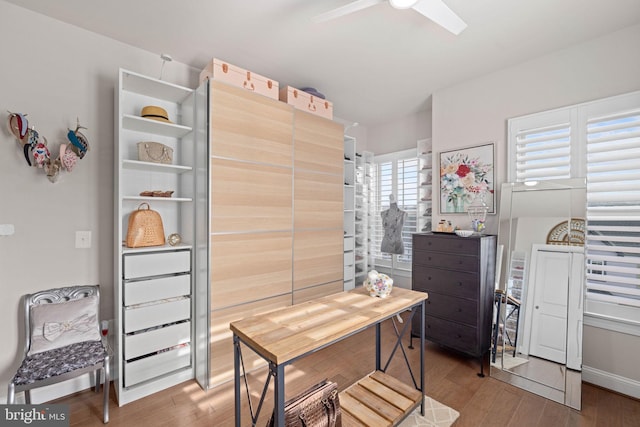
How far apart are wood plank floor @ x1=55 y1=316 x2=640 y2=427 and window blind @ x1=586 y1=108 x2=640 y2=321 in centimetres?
78

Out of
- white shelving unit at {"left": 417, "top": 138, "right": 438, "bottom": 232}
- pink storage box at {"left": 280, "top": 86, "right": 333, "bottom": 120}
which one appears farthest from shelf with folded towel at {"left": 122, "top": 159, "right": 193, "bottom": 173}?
white shelving unit at {"left": 417, "top": 138, "right": 438, "bottom": 232}

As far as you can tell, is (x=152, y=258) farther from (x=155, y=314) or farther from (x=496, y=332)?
(x=496, y=332)

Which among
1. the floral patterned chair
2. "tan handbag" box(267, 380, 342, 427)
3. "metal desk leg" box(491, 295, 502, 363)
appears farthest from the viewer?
"metal desk leg" box(491, 295, 502, 363)

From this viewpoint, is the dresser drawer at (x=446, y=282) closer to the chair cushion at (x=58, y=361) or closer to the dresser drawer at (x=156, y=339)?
the dresser drawer at (x=156, y=339)

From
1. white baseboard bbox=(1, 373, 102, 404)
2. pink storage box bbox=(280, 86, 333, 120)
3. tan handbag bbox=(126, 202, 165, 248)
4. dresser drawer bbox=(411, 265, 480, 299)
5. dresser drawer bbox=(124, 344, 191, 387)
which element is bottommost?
white baseboard bbox=(1, 373, 102, 404)

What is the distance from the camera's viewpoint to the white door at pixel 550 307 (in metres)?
2.27

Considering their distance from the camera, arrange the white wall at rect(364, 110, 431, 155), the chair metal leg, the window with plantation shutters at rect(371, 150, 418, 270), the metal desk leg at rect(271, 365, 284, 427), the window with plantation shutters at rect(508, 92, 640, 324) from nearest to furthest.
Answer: the metal desk leg at rect(271, 365, 284, 427) → the chair metal leg → the window with plantation shutters at rect(508, 92, 640, 324) → the white wall at rect(364, 110, 431, 155) → the window with plantation shutters at rect(371, 150, 418, 270)

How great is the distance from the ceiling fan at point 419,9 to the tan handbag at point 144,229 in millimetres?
1894

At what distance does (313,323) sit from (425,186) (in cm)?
280

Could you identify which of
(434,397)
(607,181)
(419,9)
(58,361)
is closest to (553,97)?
(607,181)

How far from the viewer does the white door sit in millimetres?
2273

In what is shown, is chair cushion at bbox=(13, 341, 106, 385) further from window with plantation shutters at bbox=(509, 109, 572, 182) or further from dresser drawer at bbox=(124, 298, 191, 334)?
window with plantation shutters at bbox=(509, 109, 572, 182)

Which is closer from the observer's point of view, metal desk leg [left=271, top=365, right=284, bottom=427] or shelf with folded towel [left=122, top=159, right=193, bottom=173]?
metal desk leg [left=271, top=365, right=284, bottom=427]

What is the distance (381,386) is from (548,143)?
8.44 feet
